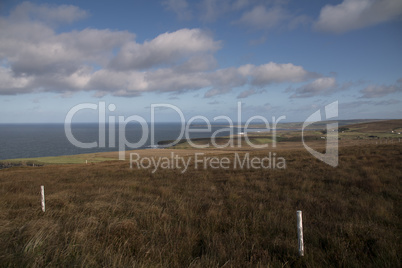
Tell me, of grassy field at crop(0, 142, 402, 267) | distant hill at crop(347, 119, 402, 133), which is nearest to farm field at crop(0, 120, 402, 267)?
grassy field at crop(0, 142, 402, 267)

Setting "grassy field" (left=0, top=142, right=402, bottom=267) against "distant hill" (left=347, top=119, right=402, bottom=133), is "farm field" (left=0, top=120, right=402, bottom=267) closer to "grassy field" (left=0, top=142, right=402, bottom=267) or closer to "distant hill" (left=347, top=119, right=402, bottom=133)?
"grassy field" (left=0, top=142, right=402, bottom=267)

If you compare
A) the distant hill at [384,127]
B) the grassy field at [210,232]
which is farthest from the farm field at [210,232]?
the distant hill at [384,127]

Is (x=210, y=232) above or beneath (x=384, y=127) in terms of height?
beneath

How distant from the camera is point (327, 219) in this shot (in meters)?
6.02

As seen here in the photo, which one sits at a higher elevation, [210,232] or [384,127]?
[384,127]

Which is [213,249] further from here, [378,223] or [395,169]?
[395,169]

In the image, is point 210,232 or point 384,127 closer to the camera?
point 210,232

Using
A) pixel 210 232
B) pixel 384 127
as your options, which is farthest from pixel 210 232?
pixel 384 127

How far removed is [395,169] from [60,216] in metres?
15.9

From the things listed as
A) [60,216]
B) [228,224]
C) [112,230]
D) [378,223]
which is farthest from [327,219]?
[60,216]

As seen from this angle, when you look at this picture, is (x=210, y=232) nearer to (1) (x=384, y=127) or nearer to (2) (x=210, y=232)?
(2) (x=210, y=232)

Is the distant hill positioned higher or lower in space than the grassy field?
higher

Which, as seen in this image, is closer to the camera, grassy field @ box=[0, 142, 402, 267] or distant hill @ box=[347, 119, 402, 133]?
grassy field @ box=[0, 142, 402, 267]

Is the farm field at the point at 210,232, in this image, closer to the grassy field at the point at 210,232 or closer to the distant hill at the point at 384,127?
the grassy field at the point at 210,232
